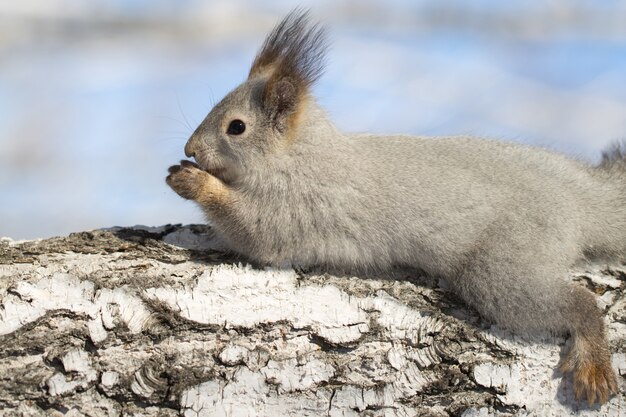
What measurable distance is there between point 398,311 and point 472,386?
1.79 ft

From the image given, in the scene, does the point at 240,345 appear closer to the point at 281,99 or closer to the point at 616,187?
the point at 281,99

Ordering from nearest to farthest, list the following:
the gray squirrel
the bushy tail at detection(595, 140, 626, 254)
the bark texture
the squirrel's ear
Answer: the bark texture, the gray squirrel, the bushy tail at detection(595, 140, 626, 254), the squirrel's ear

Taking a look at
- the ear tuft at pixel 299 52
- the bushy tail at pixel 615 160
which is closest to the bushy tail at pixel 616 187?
the bushy tail at pixel 615 160

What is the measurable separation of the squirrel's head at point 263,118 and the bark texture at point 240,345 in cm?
84

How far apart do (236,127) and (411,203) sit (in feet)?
4.10

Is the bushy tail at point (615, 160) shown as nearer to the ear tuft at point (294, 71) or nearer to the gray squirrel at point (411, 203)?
the gray squirrel at point (411, 203)

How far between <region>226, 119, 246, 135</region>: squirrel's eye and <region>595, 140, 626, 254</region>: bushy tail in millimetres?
2342

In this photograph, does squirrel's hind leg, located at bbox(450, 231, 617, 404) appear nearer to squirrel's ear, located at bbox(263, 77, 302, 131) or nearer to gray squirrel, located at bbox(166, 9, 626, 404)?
gray squirrel, located at bbox(166, 9, 626, 404)

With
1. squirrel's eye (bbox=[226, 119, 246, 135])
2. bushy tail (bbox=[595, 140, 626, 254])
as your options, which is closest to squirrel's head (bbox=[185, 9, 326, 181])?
squirrel's eye (bbox=[226, 119, 246, 135])

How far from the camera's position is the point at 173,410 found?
357 centimetres

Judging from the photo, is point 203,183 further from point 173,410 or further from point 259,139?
point 173,410

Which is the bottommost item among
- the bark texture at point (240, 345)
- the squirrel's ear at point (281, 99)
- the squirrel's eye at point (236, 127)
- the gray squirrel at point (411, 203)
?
the bark texture at point (240, 345)

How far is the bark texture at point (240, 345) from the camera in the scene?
354cm

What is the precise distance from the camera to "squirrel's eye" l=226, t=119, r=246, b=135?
4688 millimetres
